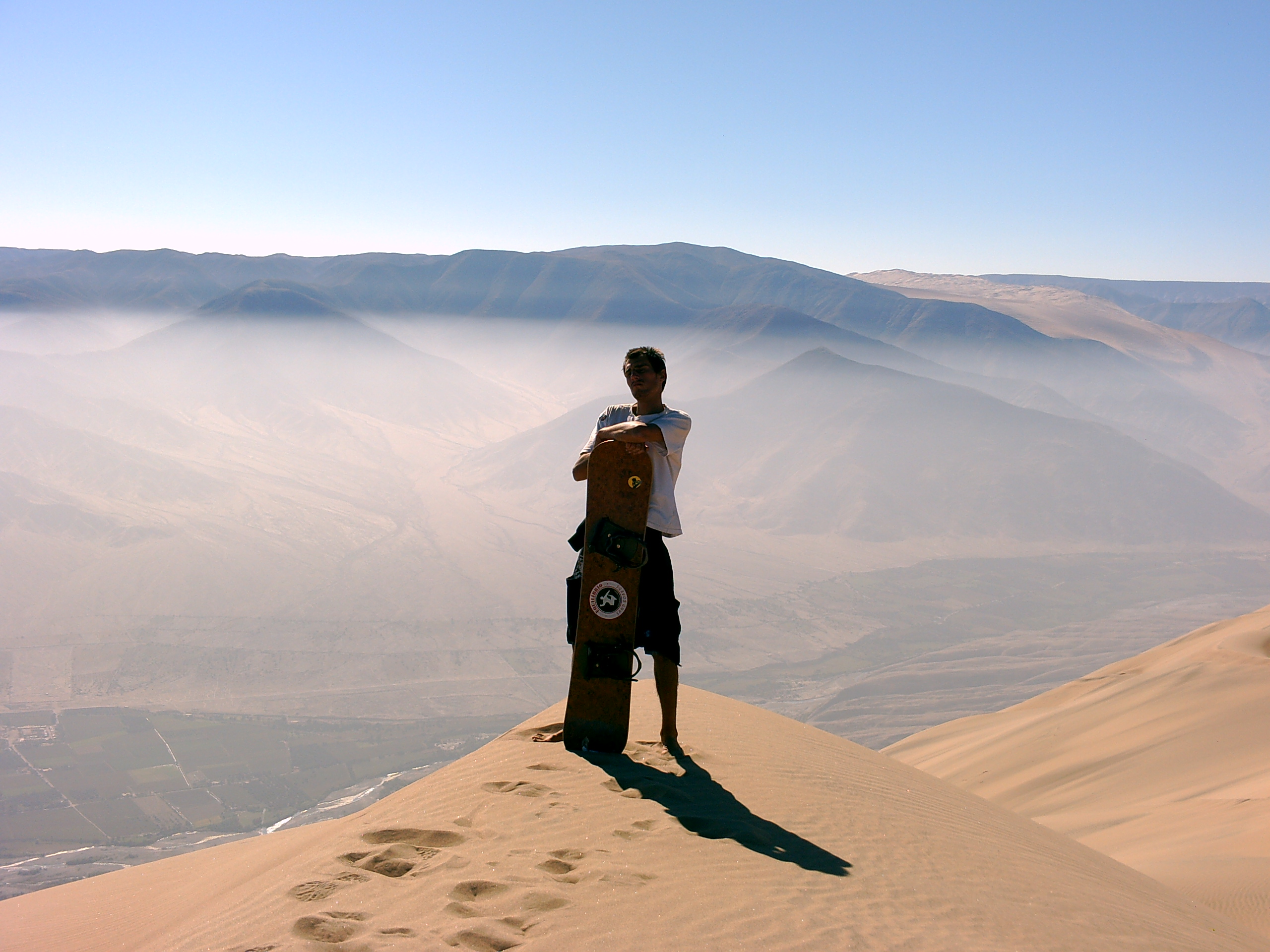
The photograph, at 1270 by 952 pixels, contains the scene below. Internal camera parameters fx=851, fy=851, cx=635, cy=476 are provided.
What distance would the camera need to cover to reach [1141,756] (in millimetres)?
11430

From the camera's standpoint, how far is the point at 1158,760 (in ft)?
36.5

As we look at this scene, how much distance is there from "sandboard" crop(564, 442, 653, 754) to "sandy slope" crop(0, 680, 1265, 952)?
19.5 inches

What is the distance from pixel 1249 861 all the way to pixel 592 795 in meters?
5.21

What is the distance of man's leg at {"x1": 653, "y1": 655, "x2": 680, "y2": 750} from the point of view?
167 inches

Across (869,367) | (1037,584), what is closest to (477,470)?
(869,367)

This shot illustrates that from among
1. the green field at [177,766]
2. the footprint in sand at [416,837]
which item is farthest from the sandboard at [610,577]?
the green field at [177,766]

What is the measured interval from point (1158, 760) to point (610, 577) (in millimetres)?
10477

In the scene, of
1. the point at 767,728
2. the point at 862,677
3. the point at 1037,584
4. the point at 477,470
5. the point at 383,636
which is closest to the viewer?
the point at 767,728

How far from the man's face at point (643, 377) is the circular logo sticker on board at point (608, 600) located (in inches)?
35.7

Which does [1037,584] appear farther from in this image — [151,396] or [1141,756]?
[151,396]

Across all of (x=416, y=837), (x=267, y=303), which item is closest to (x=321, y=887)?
(x=416, y=837)

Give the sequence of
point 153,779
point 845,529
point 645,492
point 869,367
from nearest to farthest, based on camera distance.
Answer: point 645,492, point 153,779, point 845,529, point 869,367

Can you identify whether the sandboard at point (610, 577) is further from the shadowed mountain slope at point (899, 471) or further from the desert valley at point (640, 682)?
the shadowed mountain slope at point (899, 471)

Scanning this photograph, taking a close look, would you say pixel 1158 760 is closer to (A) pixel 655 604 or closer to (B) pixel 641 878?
(A) pixel 655 604
